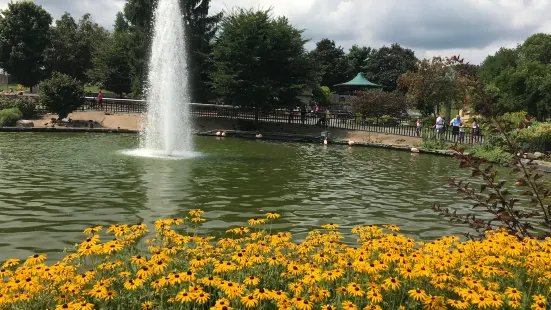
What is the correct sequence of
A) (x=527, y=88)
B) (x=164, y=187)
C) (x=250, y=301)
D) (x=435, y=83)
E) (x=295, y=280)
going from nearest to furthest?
1. (x=250, y=301)
2. (x=295, y=280)
3. (x=164, y=187)
4. (x=435, y=83)
5. (x=527, y=88)

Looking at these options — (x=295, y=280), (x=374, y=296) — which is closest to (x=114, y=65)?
(x=295, y=280)

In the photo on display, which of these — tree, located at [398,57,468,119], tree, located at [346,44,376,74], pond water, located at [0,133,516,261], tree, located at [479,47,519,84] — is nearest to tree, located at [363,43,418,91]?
tree, located at [346,44,376,74]

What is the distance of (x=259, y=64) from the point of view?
121 feet

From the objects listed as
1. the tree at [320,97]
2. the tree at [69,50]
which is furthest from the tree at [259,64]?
the tree at [69,50]

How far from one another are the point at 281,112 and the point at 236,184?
26.6 meters

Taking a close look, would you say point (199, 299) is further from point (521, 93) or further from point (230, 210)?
point (521, 93)

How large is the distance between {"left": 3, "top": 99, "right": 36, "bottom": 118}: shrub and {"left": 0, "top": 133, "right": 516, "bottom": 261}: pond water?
13032mm

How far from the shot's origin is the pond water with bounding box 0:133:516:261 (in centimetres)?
1013

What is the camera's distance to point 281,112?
41.1 m

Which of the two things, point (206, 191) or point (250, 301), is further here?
point (206, 191)

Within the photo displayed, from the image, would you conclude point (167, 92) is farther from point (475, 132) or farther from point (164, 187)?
point (475, 132)

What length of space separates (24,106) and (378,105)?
31.4 m

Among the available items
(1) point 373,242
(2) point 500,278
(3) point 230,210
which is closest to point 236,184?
(3) point 230,210

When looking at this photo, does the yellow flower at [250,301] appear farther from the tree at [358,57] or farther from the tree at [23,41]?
the tree at [358,57]
